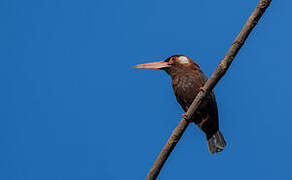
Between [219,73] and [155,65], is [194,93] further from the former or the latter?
[219,73]

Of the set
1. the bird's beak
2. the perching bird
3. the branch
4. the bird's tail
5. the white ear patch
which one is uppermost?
the bird's beak

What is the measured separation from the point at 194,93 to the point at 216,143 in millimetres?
997

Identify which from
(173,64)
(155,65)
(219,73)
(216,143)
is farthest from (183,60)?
(219,73)

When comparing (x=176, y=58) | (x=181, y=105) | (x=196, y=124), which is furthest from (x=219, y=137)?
(x=176, y=58)

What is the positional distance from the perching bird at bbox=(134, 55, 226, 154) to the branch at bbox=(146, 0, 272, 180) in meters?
1.97

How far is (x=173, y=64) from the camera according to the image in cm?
672

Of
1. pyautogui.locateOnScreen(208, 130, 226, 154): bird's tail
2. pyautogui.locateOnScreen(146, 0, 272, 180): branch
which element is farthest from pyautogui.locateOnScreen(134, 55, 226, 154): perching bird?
pyautogui.locateOnScreen(146, 0, 272, 180): branch

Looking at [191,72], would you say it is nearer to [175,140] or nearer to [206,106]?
[206,106]

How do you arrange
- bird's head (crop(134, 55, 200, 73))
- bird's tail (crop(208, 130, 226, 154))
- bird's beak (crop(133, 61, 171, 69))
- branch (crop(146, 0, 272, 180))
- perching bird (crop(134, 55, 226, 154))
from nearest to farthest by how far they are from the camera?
branch (crop(146, 0, 272, 180)) < perching bird (crop(134, 55, 226, 154)) < bird's tail (crop(208, 130, 226, 154)) < bird's head (crop(134, 55, 200, 73)) < bird's beak (crop(133, 61, 171, 69))

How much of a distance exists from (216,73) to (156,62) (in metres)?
3.15

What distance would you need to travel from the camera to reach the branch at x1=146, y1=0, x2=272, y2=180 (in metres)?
3.67

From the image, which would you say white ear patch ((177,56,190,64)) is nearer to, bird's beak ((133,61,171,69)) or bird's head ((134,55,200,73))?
bird's head ((134,55,200,73))

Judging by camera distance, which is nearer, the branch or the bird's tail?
the branch

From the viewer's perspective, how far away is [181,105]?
6469mm
